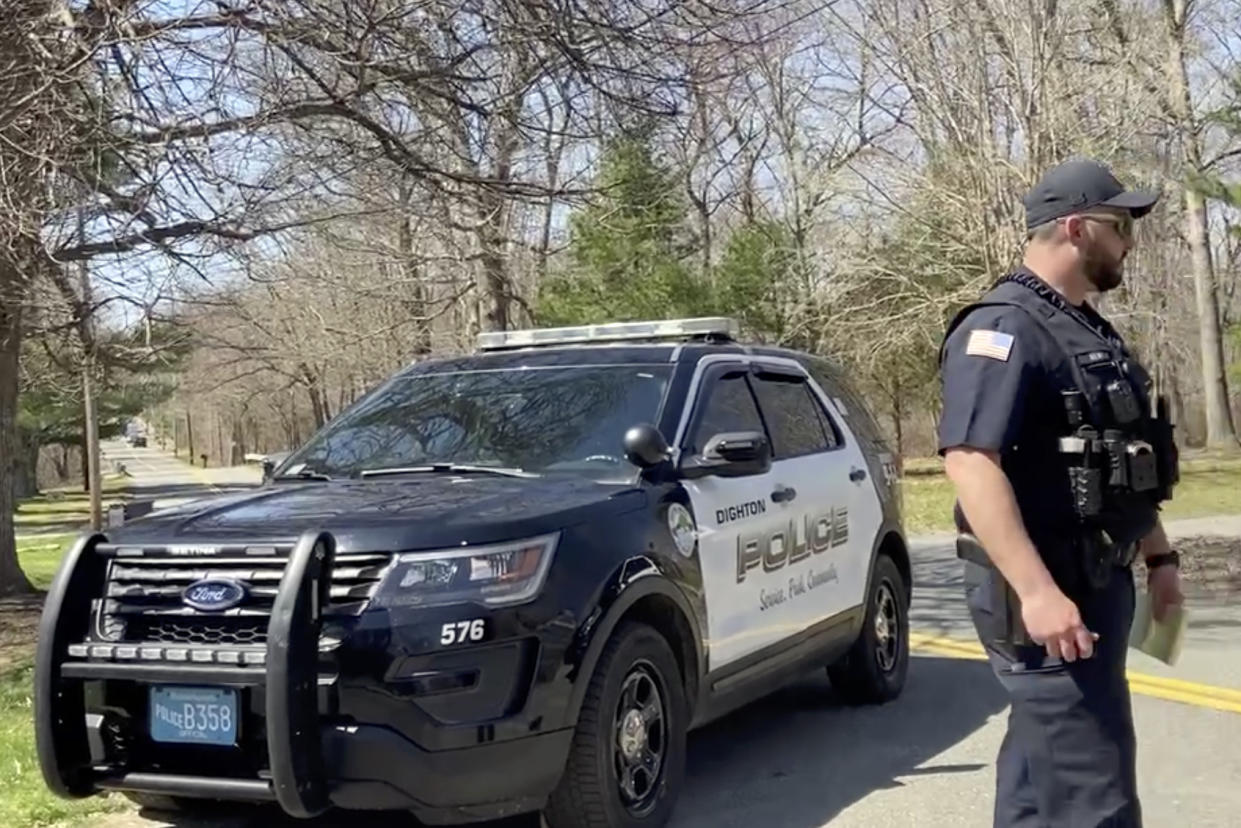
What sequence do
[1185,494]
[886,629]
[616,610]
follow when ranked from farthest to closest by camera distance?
[1185,494] < [886,629] < [616,610]

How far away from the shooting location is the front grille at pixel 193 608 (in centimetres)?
455

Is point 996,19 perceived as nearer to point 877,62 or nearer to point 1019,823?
point 877,62

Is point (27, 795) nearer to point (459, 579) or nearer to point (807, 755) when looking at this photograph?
point (459, 579)

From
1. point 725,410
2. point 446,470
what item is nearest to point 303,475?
point 446,470

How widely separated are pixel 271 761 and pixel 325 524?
782 millimetres

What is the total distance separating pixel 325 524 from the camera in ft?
15.5

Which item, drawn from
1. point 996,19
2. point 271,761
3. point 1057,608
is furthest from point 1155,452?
point 996,19

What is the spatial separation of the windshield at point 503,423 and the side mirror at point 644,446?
13cm

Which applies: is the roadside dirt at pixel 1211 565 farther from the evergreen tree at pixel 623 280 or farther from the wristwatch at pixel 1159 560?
the evergreen tree at pixel 623 280

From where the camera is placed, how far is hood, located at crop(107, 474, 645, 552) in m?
4.61

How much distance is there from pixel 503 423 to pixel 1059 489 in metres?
2.78

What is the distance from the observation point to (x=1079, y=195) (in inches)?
145

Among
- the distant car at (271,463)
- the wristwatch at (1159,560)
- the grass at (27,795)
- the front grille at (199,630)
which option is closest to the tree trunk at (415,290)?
the distant car at (271,463)

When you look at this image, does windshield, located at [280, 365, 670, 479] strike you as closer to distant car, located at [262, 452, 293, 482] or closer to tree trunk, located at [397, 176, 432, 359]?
distant car, located at [262, 452, 293, 482]
